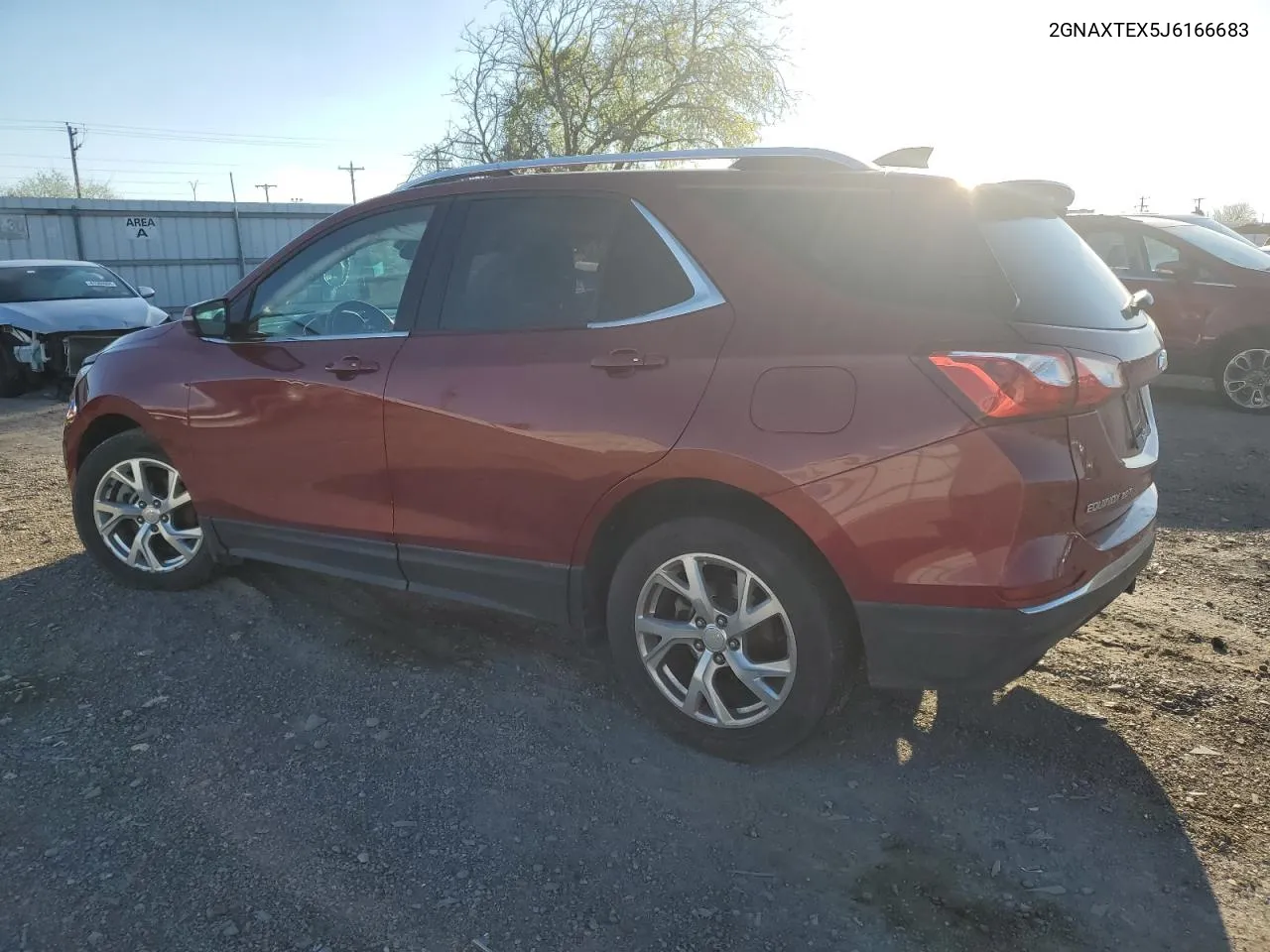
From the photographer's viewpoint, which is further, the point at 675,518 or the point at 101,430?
the point at 101,430

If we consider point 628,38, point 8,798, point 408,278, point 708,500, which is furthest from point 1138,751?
point 628,38

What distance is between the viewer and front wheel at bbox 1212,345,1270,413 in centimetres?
866

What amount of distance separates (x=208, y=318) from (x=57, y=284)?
31.0ft

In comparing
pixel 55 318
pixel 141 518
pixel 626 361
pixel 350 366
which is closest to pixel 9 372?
pixel 55 318

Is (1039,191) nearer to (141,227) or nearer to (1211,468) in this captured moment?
(1211,468)

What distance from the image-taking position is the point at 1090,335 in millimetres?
2713

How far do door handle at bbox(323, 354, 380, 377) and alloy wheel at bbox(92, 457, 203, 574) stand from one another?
1.23m

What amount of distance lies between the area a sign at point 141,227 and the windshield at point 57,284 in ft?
32.1

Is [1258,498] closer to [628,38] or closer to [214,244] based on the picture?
[628,38]

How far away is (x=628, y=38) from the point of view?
888 inches

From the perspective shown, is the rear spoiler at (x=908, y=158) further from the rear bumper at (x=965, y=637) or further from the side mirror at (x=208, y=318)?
the side mirror at (x=208, y=318)

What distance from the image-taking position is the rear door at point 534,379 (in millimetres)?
2992

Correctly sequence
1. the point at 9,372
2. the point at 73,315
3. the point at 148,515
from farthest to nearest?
1. the point at 9,372
2. the point at 73,315
3. the point at 148,515

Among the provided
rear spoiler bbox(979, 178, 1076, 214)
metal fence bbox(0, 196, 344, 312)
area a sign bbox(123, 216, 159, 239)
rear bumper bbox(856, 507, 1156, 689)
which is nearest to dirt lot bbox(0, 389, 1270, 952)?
rear bumper bbox(856, 507, 1156, 689)
